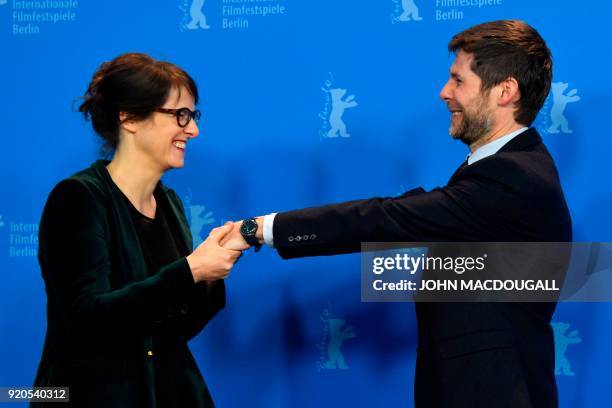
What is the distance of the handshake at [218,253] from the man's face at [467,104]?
21.0 inches

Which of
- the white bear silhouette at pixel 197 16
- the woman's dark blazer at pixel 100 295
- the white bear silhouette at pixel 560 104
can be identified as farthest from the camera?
the white bear silhouette at pixel 197 16

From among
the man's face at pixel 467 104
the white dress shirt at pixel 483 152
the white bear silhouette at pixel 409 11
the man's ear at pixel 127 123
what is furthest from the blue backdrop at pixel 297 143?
the man's ear at pixel 127 123

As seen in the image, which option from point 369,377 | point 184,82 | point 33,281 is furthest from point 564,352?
point 33,281

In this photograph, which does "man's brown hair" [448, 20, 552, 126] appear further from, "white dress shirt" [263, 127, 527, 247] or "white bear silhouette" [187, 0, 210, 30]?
"white bear silhouette" [187, 0, 210, 30]

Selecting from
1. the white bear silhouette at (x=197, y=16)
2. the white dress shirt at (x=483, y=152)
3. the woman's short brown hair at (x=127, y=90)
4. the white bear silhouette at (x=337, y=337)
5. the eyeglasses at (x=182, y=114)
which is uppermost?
the white bear silhouette at (x=197, y=16)

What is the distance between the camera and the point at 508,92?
1813mm

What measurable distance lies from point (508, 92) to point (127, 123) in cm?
89

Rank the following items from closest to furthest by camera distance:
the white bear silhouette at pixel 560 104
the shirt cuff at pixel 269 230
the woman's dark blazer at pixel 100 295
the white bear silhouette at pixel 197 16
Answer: the woman's dark blazer at pixel 100 295, the shirt cuff at pixel 269 230, the white bear silhouette at pixel 560 104, the white bear silhouette at pixel 197 16

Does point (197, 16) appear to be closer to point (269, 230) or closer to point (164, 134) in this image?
point (164, 134)

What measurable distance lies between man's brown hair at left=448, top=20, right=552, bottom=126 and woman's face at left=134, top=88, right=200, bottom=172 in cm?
70

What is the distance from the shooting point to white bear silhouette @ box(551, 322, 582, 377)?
99.3 inches

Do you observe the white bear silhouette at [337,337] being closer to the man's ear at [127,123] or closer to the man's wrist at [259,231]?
the man's wrist at [259,231]

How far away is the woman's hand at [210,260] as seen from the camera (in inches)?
66.6

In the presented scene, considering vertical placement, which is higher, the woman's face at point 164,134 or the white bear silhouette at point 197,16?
the white bear silhouette at point 197,16
